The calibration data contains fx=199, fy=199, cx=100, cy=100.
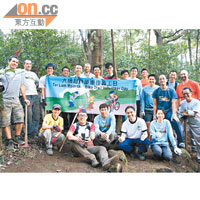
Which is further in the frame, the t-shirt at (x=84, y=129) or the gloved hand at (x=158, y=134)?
the gloved hand at (x=158, y=134)

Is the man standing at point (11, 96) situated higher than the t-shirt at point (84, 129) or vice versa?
the man standing at point (11, 96)

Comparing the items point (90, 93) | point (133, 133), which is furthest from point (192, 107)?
point (90, 93)

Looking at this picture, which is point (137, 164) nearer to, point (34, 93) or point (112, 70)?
point (112, 70)

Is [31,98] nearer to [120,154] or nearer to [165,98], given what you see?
[120,154]

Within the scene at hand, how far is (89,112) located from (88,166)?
61.1 inches

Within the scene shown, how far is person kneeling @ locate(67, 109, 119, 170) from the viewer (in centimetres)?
383

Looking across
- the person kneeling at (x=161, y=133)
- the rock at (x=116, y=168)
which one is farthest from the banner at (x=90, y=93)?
the rock at (x=116, y=168)

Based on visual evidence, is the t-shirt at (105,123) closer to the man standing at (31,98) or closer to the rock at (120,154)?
the rock at (120,154)

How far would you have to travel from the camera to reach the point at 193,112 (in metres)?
4.44

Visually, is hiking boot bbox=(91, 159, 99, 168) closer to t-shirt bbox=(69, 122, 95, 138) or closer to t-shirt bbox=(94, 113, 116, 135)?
t-shirt bbox=(69, 122, 95, 138)

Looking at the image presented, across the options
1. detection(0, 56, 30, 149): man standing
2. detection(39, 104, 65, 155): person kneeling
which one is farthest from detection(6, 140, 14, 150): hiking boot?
detection(39, 104, 65, 155): person kneeling

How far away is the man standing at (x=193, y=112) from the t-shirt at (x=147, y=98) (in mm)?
719
